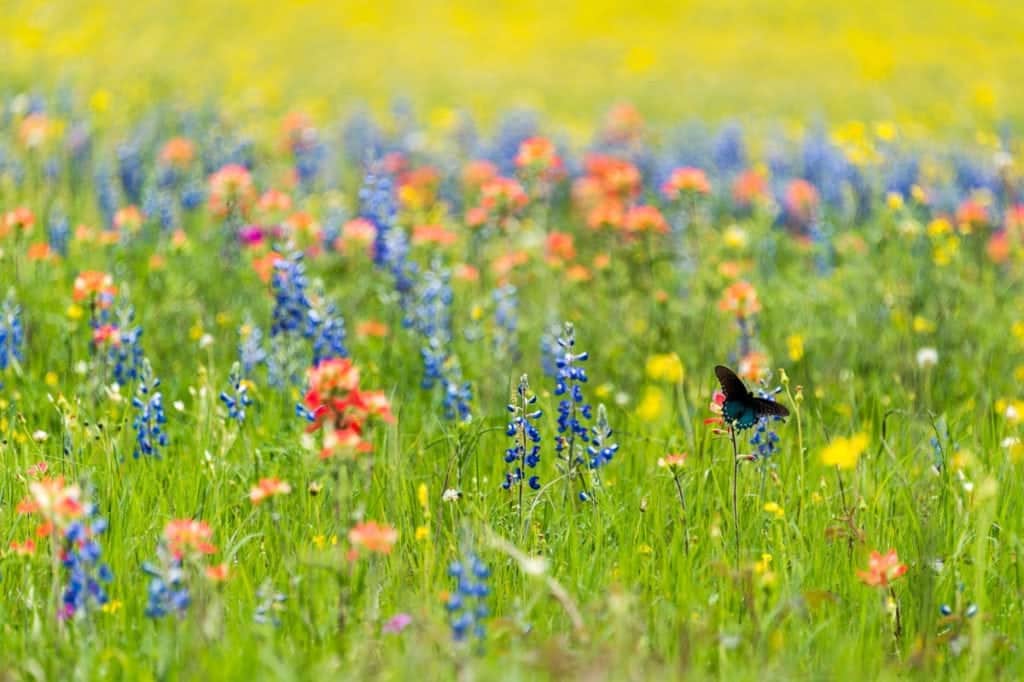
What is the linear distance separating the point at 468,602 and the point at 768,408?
3.11ft

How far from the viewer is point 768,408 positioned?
2.90 m

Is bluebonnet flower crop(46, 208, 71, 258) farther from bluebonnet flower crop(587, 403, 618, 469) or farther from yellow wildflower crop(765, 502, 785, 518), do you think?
yellow wildflower crop(765, 502, 785, 518)

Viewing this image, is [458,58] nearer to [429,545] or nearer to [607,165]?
[607,165]

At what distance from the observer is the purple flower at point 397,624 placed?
7.81ft

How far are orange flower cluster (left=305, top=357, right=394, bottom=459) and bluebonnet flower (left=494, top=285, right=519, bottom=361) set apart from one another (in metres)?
2.06

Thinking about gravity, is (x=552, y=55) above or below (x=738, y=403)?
below

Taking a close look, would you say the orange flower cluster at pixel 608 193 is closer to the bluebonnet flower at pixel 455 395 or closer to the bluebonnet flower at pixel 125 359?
the bluebonnet flower at pixel 455 395

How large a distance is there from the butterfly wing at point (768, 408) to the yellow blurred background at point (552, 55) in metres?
7.50

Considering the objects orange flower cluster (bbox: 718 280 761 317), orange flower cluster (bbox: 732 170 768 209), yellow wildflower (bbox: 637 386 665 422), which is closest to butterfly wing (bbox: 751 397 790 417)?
yellow wildflower (bbox: 637 386 665 422)

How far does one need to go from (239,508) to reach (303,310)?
1.08m

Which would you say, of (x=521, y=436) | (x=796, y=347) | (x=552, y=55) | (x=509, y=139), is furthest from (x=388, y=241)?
(x=552, y=55)

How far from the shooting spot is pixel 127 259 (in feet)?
19.0

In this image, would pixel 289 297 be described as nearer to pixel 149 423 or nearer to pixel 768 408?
pixel 149 423

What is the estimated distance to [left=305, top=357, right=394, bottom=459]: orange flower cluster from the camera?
2400 mm
